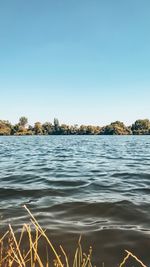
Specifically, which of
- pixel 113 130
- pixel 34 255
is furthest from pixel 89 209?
pixel 113 130

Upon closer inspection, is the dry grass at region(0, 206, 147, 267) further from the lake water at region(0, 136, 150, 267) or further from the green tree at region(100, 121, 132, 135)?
the green tree at region(100, 121, 132, 135)

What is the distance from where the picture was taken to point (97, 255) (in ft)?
18.2

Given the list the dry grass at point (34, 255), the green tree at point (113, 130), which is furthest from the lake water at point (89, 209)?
the green tree at point (113, 130)

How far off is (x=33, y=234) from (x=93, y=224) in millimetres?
1452

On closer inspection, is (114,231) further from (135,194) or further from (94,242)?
(135,194)

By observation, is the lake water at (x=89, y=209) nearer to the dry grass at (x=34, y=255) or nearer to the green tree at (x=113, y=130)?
the dry grass at (x=34, y=255)

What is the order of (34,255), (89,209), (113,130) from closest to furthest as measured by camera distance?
1. (34,255)
2. (89,209)
3. (113,130)

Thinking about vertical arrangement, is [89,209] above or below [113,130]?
below

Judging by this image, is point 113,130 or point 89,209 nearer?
point 89,209

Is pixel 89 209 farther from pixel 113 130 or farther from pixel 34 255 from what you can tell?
pixel 113 130

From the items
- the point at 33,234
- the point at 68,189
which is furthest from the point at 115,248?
the point at 68,189

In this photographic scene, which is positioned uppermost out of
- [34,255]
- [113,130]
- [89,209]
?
[113,130]

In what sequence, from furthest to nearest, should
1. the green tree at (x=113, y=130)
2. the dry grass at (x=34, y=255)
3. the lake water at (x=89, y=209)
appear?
the green tree at (x=113, y=130) → the lake water at (x=89, y=209) → the dry grass at (x=34, y=255)

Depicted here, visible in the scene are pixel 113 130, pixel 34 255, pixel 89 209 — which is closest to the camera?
pixel 34 255
